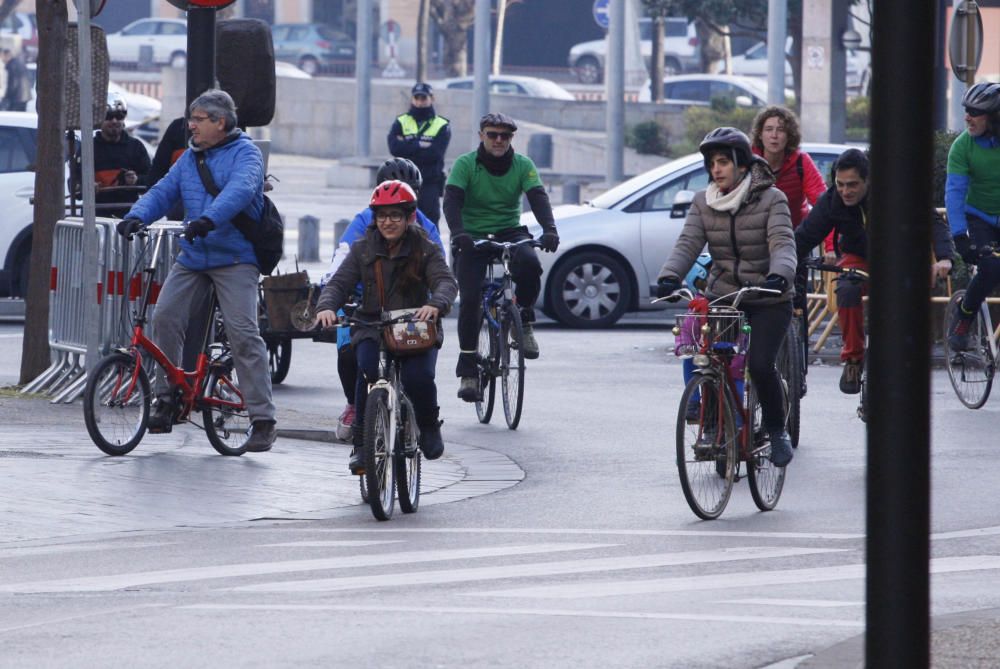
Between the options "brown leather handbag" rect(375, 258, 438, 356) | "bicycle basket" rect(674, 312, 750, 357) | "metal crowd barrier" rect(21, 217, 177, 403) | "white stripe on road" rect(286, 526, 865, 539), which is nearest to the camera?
"white stripe on road" rect(286, 526, 865, 539)

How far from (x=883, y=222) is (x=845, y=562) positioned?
3.48 m

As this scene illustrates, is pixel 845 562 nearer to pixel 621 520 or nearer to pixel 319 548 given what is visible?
pixel 621 520

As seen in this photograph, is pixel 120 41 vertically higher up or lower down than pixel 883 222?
higher up

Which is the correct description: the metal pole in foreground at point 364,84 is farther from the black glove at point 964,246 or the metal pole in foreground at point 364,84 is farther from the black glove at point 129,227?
the black glove at point 129,227

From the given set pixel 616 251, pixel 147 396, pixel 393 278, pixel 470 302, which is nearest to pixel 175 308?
pixel 147 396

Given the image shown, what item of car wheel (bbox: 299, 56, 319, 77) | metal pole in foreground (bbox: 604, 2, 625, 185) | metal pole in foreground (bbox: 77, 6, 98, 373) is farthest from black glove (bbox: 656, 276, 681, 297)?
car wheel (bbox: 299, 56, 319, 77)

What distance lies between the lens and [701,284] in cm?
969

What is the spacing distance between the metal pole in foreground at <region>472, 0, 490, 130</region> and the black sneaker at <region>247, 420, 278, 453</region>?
70.7 ft

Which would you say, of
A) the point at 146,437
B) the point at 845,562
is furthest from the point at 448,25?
the point at 845,562

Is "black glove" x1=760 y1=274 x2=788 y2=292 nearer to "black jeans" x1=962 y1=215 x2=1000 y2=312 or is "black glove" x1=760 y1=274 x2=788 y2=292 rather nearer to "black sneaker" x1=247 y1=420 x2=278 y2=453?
"black sneaker" x1=247 y1=420 x2=278 y2=453

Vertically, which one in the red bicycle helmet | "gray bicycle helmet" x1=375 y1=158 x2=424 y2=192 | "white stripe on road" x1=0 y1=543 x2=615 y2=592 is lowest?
"white stripe on road" x1=0 y1=543 x2=615 y2=592

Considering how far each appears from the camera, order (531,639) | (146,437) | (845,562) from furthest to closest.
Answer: (146,437)
(845,562)
(531,639)

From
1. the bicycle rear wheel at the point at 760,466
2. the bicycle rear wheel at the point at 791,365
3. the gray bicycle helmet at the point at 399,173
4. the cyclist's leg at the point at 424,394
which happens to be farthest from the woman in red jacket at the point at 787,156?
the cyclist's leg at the point at 424,394

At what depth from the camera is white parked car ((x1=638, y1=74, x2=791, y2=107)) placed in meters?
50.7
